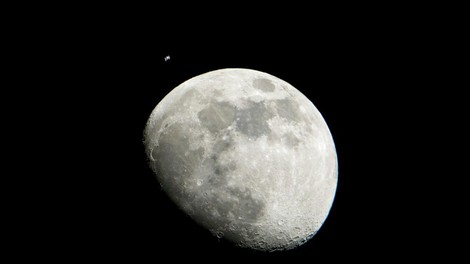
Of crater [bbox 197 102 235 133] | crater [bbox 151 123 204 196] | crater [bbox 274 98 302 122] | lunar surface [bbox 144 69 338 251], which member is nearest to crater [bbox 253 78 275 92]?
lunar surface [bbox 144 69 338 251]

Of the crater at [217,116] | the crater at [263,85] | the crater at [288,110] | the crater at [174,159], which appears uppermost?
the crater at [263,85]

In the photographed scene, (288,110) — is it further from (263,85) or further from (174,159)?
(174,159)

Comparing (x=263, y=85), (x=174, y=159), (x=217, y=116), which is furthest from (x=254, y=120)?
(x=174, y=159)

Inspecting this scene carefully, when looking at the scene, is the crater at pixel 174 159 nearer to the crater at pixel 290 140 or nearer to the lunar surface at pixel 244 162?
the lunar surface at pixel 244 162

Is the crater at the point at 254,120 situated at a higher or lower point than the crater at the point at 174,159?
higher

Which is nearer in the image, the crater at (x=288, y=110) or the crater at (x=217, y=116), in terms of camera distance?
the crater at (x=217, y=116)

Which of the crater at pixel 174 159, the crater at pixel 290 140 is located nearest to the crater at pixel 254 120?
the crater at pixel 290 140

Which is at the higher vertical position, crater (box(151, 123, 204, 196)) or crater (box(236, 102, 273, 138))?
crater (box(236, 102, 273, 138))

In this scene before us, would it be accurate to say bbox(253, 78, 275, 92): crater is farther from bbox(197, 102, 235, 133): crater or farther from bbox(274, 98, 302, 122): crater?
bbox(197, 102, 235, 133): crater
